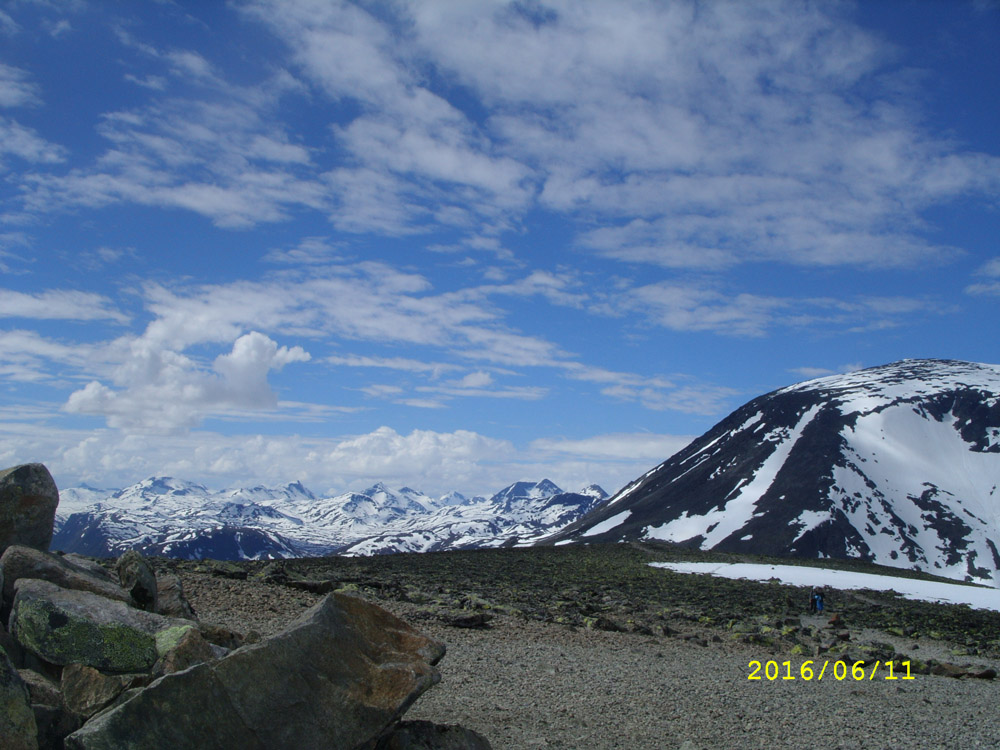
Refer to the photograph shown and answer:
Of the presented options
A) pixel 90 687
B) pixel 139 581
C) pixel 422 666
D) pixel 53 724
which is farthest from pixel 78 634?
pixel 422 666

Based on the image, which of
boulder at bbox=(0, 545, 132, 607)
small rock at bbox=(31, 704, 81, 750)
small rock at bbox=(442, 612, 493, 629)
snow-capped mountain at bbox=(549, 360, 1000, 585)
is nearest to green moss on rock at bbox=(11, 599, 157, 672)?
small rock at bbox=(31, 704, 81, 750)

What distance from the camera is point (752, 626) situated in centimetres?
2508

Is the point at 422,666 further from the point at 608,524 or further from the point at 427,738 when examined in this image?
the point at 608,524

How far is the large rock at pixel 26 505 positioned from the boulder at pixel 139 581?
4.60 feet

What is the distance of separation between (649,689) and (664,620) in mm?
10787

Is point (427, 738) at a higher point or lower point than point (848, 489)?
lower

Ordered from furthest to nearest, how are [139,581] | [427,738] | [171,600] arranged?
[171,600] < [139,581] < [427,738]

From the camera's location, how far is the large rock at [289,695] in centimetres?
747

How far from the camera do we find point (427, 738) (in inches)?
357

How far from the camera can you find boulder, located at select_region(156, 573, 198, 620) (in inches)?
503

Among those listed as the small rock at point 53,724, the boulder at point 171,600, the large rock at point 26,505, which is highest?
the large rock at point 26,505

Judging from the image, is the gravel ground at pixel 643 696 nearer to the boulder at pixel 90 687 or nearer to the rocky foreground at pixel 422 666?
the rocky foreground at pixel 422 666
